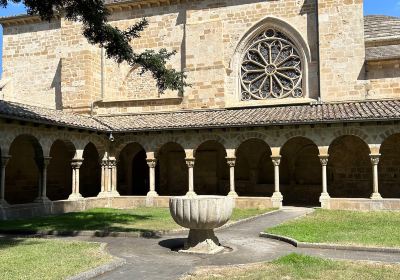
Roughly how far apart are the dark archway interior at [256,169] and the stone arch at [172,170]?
286 centimetres

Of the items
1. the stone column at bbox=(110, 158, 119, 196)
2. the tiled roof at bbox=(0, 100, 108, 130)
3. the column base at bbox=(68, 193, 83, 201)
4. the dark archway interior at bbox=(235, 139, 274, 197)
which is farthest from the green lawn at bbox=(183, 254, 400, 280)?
the stone column at bbox=(110, 158, 119, 196)

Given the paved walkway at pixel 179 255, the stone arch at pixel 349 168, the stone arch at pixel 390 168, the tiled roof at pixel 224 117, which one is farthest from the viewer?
the stone arch at pixel 349 168

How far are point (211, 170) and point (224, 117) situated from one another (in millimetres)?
3512

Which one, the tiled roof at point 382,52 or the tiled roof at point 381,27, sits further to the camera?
the tiled roof at point 381,27

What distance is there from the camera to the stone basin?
852cm

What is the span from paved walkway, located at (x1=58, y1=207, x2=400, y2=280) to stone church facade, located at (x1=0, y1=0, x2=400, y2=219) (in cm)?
715

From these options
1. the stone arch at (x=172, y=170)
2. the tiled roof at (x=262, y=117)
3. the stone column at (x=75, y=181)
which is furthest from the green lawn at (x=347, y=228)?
the stone column at (x=75, y=181)

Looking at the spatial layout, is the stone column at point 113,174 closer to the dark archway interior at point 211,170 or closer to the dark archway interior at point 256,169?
the dark archway interior at point 211,170

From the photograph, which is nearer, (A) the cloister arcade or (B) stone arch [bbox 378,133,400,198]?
(A) the cloister arcade

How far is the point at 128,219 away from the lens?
14203 millimetres

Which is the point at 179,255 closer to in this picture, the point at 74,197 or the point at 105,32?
the point at 105,32

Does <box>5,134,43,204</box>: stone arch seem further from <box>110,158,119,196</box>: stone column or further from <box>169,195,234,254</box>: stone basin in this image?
<box>169,195,234,254</box>: stone basin

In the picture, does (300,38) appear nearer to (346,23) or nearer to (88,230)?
(346,23)

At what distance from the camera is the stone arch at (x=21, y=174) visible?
19484 mm
